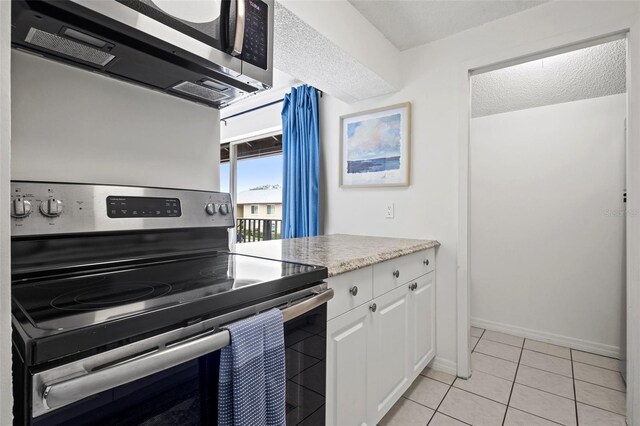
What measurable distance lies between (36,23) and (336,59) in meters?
1.45

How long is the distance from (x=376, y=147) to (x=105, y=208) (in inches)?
76.3

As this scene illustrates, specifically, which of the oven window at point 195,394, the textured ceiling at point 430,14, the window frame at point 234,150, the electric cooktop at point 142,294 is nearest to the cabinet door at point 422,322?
→ the oven window at point 195,394

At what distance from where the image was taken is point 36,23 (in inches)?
30.9

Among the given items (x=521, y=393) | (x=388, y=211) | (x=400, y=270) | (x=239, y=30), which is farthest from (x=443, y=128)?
(x=521, y=393)

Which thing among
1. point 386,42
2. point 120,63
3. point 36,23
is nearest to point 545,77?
point 386,42

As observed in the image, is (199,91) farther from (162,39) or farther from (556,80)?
(556,80)

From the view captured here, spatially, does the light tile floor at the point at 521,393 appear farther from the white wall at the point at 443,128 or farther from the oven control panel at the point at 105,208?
the oven control panel at the point at 105,208

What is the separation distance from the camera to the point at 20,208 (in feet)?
2.76

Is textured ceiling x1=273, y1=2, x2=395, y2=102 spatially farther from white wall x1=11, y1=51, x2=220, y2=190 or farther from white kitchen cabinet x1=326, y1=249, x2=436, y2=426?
white kitchen cabinet x1=326, y1=249, x2=436, y2=426

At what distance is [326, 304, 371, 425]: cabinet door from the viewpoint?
1.18 meters

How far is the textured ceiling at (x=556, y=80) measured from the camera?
85.5 inches

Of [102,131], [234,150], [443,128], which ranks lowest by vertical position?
[102,131]

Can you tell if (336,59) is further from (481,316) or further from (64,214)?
(481,316)

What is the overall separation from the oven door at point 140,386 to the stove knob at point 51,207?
0.57m
